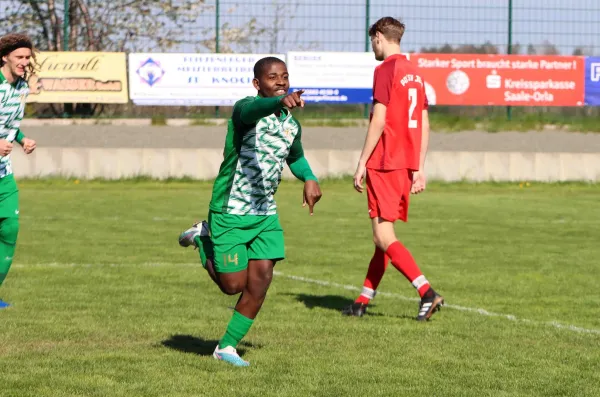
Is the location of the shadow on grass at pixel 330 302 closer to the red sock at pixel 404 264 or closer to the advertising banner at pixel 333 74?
the red sock at pixel 404 264

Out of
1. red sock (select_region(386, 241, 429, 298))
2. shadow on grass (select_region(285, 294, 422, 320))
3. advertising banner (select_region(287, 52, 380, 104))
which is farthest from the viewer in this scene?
advertising banner (select_region(287, 52, 380, 104))

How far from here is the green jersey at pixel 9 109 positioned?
8.61 metres

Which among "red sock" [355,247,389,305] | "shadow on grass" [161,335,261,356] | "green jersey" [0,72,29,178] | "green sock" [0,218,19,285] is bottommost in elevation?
"shadow on grass" [161,335,261,356]

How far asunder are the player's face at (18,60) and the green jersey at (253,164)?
235cm

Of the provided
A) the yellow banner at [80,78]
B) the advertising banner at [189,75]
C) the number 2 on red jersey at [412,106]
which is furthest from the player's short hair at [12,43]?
the yellow banner at [80,78]

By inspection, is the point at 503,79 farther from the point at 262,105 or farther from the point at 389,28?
the point at 262,105

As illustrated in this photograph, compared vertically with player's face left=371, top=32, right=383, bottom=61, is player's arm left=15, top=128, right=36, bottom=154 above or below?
below

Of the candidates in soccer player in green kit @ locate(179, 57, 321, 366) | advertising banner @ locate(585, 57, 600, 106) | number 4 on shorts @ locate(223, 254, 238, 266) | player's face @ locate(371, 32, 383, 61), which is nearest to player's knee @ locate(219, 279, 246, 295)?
soccer player in green kit @ locate(179, 57, 321, 366)

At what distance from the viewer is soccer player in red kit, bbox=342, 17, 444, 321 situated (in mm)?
8602

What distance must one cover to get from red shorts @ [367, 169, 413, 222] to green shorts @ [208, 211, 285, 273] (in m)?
1.97

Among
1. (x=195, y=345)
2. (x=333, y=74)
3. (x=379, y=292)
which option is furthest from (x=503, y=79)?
(x=195, y=345)

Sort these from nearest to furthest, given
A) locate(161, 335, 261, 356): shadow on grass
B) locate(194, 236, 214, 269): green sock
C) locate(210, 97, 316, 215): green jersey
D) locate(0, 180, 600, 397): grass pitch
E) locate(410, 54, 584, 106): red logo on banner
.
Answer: locate(0, 180, 600, 397): grass pitch, locate(210, 97, 316, 215): green jersey, locate(194, 236, 214, 269): green sock, locate(161, 335, 261, 356): shadow on grass, locate(410, 54, 584, 106): red logo on banner

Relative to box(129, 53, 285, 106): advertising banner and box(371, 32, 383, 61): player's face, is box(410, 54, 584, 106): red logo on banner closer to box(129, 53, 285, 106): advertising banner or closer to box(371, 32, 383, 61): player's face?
box(129, 53, 285, 106): advertising banner

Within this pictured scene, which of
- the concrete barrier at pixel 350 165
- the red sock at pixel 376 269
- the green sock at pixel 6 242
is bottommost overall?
the concrete barrier at pixel 350 165
